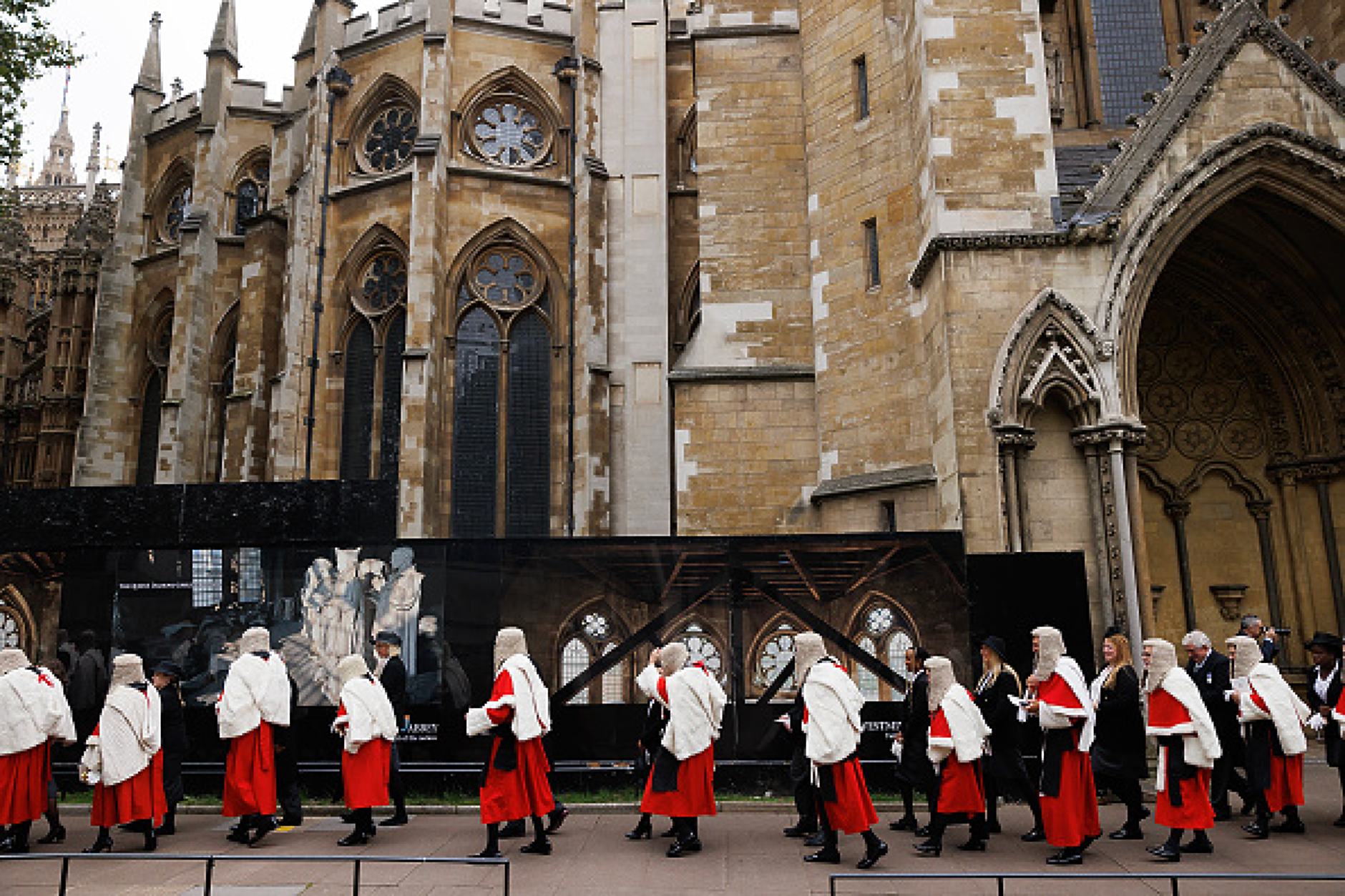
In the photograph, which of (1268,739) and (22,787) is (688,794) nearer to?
(1268,739)

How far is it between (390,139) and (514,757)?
59.5 ft

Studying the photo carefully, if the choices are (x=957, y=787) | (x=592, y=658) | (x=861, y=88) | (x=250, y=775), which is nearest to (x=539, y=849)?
(x=250, y=775)

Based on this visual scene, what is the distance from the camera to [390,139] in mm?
22328

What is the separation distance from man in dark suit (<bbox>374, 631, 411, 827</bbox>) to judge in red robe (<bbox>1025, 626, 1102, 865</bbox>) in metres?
5.27

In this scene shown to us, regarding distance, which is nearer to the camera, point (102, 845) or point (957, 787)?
point (957, 787)

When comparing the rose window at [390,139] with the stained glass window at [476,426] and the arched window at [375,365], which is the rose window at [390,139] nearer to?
A: the arched window at [375,365]

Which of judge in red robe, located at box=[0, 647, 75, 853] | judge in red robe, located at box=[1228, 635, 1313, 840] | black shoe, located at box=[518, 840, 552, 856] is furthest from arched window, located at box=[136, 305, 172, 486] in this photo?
judge in red robe, located at box=[1228, 635, 1313, 840]

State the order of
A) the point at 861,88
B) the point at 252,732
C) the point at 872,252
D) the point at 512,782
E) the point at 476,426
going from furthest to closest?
1. the point at 476,426
2. the point at 861,88
3. the point at 872,252
4. the point at 252,732
5. the point at 512,782

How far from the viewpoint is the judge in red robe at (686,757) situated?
7582mm

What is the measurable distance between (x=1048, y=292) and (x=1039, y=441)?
70.5 inches

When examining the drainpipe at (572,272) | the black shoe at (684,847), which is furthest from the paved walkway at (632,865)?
the drainpipe at (572,272)

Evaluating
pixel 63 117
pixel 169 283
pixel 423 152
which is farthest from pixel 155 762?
pixel 63 117

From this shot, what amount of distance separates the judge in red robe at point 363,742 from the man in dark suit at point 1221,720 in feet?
22.5

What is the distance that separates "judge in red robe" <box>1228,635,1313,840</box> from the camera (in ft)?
26.6
